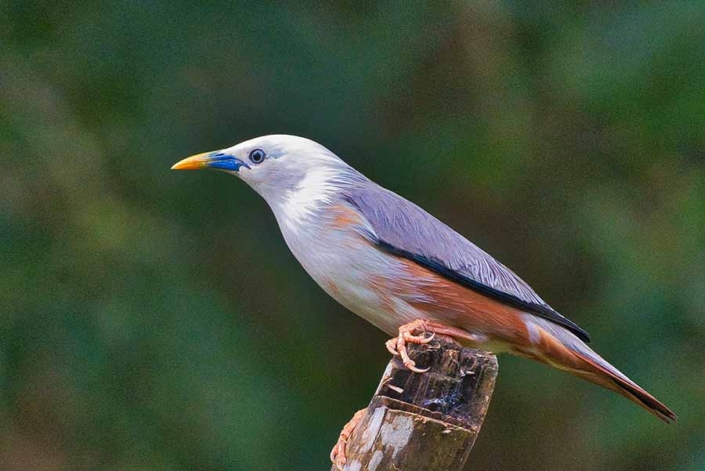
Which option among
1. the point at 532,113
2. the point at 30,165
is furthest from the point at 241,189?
the point at 532,113

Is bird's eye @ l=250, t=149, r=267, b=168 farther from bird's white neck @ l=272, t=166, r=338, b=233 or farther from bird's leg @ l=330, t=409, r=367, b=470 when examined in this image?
bird's leg @ l=330, t=409, r=367, b=470

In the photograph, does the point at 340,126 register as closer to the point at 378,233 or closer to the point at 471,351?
the point at 378,233

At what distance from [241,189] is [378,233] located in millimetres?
3834

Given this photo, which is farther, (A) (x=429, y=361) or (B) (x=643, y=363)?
(B) (x=643, y=363)

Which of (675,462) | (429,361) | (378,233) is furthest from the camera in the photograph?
(675,462)

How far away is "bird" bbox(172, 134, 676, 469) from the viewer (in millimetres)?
4832

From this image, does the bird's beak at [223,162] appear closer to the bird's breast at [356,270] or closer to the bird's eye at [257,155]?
the bird's eye at [257,155]

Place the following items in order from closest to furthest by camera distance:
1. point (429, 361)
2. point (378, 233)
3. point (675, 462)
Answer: point (429, 361), point (378, 233), point (675, 462)

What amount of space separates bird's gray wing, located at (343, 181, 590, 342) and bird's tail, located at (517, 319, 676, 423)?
7 cm

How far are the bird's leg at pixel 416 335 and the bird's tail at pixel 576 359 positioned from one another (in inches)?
14.4

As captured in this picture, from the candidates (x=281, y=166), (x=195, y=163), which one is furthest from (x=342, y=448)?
(x=195, y=163)

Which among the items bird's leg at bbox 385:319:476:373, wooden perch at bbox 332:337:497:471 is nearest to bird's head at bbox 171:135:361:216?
bird's leg at bbox 385:319:476:373

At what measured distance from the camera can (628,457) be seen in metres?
8.04

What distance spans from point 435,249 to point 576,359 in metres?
0.82
